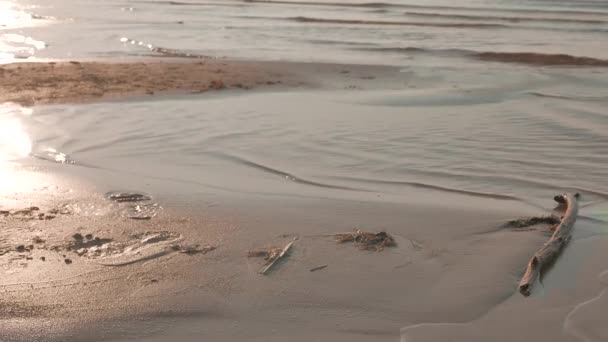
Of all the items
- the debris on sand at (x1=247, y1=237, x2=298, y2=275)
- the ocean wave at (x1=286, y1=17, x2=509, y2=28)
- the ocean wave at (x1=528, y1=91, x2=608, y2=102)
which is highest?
the ocean wave at (x1=286, y1=17, x2=509, y2=28)

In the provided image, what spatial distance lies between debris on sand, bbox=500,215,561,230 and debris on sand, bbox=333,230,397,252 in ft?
3.11

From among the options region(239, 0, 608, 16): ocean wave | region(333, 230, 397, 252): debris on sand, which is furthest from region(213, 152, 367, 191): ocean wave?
region(239, 0, 608, 16): ocean wave

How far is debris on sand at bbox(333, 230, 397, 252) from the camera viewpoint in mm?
5246

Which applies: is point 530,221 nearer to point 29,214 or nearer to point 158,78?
point 29,214

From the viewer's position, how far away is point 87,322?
408 centimetres

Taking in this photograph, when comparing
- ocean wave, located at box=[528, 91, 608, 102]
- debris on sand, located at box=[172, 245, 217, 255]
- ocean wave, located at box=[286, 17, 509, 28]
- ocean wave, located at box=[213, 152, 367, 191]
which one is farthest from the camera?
ocean wave, located at box=[286, 17, 509, 28]

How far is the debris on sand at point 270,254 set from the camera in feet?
16.1

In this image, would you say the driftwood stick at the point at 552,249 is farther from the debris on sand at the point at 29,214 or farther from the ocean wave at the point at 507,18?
the ocean wave at the point at 507,18

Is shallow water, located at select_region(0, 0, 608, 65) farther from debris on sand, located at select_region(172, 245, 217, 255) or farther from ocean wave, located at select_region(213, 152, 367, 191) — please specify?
debris on sand, located at select_region(172, 245, 217, 255)

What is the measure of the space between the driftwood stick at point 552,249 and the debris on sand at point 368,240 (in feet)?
3.19

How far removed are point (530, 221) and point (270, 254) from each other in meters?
2.01

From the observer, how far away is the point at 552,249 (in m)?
5.02

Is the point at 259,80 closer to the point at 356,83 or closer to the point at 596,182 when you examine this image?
the point at 356,83

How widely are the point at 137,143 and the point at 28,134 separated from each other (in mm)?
1254
